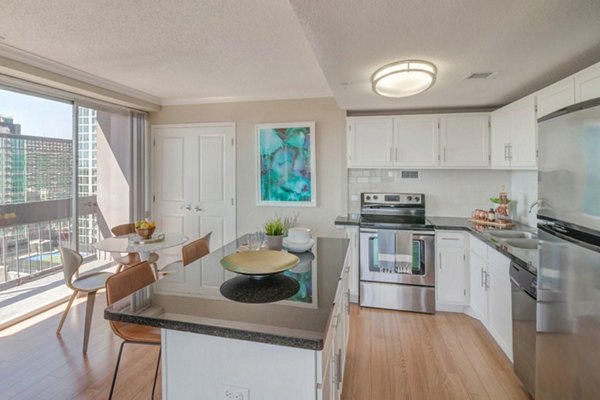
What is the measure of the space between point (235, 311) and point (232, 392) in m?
0.28

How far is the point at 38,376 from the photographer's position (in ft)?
7.12

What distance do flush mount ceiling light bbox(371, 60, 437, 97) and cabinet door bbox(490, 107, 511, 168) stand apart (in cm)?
129

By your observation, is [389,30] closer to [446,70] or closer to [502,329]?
[446,70]

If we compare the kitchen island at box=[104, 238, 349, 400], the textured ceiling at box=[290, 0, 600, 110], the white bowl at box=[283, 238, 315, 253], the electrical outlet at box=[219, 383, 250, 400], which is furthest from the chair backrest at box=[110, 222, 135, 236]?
the electrical outlet at box=[219, 383, 250, 400]

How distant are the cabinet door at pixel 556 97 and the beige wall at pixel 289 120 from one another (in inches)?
76.0

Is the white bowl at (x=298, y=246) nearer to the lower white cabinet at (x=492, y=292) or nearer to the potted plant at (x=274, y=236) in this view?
the potted plant at (x=274, y=236)

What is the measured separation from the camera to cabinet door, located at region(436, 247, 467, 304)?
3.09 meters

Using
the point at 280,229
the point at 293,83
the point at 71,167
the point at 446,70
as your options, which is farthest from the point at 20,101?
the point at 446,70

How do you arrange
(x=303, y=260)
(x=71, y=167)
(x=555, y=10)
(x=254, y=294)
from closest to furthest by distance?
(x=254, y=294), (x=555, y=10), (x=303, y=260), (x=71, y=167)

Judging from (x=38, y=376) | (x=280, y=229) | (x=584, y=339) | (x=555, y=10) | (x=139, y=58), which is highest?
(x=139, y=58)

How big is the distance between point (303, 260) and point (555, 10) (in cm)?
183

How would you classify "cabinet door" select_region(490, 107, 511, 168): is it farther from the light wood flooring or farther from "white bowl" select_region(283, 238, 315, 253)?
"white bowl" select_region(283, 238, 315, 253)

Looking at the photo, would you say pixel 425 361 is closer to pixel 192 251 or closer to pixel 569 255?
pixel 569 255

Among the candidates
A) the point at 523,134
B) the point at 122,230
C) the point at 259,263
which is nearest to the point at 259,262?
the point at 259,263
